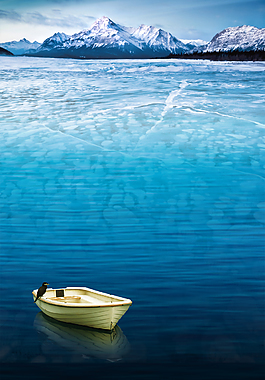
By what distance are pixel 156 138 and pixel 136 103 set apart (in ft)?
10.8

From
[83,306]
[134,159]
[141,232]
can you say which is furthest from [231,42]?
[83,306]

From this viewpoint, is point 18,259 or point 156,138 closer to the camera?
point 18,259

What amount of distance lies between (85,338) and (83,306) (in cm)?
21

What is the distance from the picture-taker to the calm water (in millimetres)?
2115

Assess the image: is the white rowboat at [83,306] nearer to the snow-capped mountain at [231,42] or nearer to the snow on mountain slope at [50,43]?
the snow-capped mountain at [231,42]

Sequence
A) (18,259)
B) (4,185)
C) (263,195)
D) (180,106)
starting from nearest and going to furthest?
(18,259) < (263,195) < (4,185) < (180,106)

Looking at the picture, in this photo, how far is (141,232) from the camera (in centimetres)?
373

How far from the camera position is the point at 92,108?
957cm

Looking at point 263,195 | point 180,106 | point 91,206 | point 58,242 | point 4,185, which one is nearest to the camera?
point 58,242

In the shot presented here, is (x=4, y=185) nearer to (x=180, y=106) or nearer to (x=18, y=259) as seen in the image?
(x=18, y=259)

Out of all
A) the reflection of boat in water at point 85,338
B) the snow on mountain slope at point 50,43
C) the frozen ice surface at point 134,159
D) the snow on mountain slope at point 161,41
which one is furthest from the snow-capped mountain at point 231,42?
the reflection of boat in water at point 85,338

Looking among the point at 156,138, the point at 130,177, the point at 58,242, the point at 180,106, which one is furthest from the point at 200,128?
the point at 58,242

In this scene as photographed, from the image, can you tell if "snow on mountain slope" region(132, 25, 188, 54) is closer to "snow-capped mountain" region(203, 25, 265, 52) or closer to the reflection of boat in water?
"snow-capped mountain" region(203, 25, 265, 52)

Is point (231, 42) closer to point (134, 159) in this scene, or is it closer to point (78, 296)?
point (134, 159)
